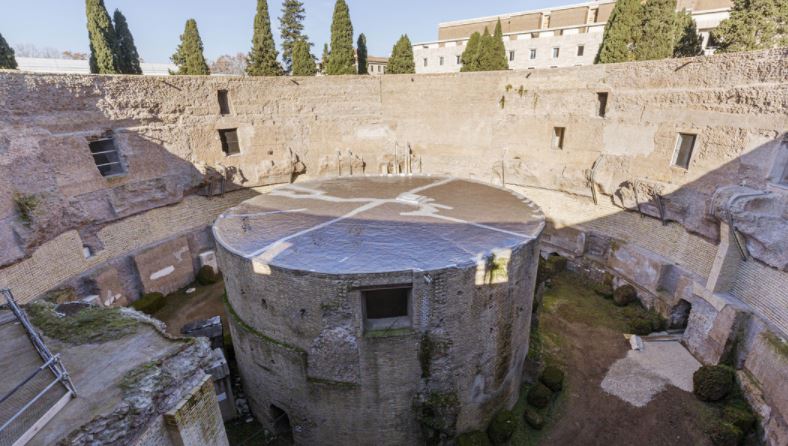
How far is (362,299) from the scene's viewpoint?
9266 mm

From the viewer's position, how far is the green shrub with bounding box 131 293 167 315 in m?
16.0

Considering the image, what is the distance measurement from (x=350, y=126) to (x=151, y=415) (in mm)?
20081

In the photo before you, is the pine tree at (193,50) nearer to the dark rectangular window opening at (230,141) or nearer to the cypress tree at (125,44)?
the cypress tree at (125,44)

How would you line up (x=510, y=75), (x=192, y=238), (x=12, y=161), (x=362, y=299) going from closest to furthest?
(x=362, y=299)
(x=12, y=161)
(x=192, y=238)
(x=510, y=75)

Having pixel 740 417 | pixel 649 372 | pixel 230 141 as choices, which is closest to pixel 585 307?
pixel 649 372

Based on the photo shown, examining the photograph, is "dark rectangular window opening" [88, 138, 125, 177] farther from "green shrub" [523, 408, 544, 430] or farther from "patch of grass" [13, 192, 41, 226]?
"green shrub" [523, 408, 544, 430]

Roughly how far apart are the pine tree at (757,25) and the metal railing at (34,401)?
102 ft

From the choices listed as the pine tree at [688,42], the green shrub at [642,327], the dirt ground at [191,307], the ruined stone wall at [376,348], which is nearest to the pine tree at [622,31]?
the pine tree at [688,42]

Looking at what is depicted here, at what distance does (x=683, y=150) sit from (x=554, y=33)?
3215 centimetres

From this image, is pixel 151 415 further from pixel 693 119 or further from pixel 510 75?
pixel 510 75

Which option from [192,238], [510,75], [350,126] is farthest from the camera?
[350,126]

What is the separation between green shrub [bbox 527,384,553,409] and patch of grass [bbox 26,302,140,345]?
441 inches

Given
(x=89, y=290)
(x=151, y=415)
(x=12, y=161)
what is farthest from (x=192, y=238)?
(x=151, y=415)

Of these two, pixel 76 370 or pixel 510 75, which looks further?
pixel 510 75
